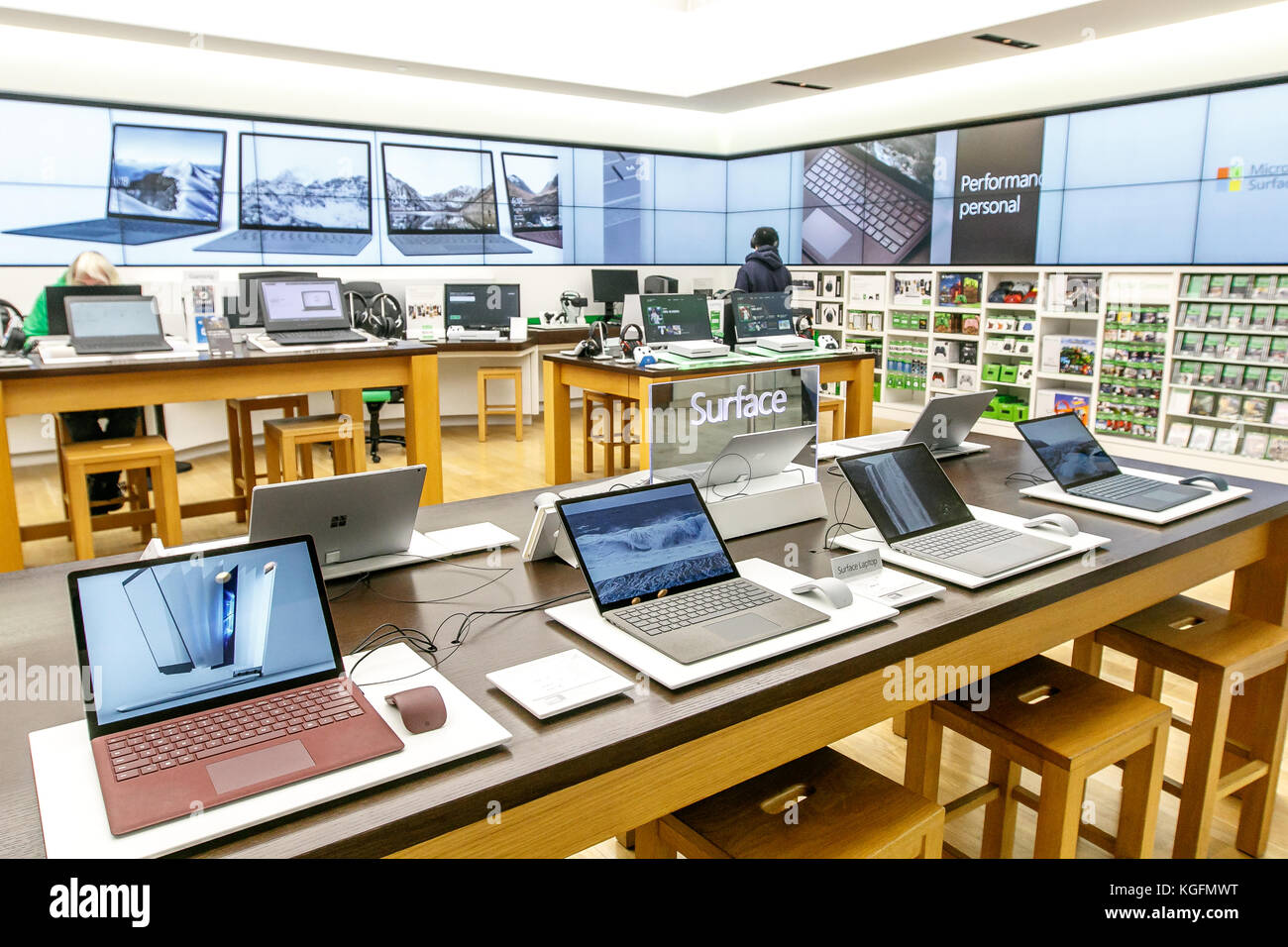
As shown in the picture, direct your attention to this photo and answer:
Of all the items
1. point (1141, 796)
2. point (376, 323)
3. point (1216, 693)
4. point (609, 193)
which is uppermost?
point (609, 193)

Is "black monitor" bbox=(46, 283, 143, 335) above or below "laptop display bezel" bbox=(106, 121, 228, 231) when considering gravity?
below

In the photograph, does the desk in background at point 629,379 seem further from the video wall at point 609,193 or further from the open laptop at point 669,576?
the open laptop at point 669,576

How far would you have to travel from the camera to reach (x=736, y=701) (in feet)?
4.21

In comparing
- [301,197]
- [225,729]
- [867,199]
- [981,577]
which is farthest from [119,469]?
[867,199]

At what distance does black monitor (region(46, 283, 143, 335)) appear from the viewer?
4230mm

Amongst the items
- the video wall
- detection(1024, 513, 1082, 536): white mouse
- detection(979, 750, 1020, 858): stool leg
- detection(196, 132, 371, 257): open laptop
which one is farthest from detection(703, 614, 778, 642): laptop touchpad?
detection(196, 132, 371, 257): open laptop

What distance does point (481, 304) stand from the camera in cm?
711

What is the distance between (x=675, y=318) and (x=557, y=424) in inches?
39.8

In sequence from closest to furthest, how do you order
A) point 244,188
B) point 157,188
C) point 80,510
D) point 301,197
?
point 80,510
point 157,188
point 244,188
point 301,197

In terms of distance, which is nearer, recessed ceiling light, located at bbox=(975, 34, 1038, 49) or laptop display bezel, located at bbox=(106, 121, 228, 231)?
recessed ceiling light, located at bbox=(975, 34, 1038, 49)

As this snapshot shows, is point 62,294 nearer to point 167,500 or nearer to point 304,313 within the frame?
point 304,313

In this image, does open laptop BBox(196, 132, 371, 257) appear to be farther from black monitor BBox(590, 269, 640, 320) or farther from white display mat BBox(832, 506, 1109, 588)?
white display mat BBox(832, 506, 1109, 588)

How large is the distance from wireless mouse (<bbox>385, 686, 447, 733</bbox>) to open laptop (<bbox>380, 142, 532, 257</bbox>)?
7594 millimetres

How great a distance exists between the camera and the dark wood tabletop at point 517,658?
1008 mm
